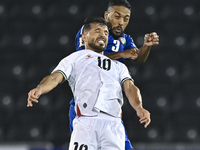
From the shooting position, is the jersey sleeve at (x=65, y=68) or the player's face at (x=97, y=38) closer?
the jersey sleeve at (x=65, y=68)

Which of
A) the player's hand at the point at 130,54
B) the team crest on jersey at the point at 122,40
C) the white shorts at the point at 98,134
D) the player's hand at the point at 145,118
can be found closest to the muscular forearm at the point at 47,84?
the white shorts at the point at 98,134

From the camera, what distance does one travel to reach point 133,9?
643cm

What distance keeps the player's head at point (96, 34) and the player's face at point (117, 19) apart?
455mm

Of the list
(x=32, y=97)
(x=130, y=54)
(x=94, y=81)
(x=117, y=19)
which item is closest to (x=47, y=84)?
(x=32, y=97)

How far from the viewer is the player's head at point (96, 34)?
103 inches

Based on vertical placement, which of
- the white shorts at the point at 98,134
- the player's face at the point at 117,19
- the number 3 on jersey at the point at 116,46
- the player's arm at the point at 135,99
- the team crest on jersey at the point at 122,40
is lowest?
the white shorts at the point at 98,134

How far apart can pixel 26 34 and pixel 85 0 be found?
1.37m

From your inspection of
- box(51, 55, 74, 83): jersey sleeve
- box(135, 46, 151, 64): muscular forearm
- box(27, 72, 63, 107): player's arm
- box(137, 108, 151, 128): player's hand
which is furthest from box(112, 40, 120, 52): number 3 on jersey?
box(137, 108, 151, 128): player's hand

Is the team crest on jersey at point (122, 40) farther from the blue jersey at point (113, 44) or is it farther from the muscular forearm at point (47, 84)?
the muscular forearm at point (47, 84)

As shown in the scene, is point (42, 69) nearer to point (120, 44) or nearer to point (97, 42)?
point (120, 44)

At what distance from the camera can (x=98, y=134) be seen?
2.27 m

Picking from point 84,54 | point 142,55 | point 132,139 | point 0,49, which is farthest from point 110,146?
point 0,49

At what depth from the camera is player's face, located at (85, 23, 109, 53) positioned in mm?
2617

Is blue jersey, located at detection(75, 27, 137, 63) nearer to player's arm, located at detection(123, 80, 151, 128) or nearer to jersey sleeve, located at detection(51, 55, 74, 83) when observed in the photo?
jersey sleeve, located at detection(51, 55, 74, 83)
